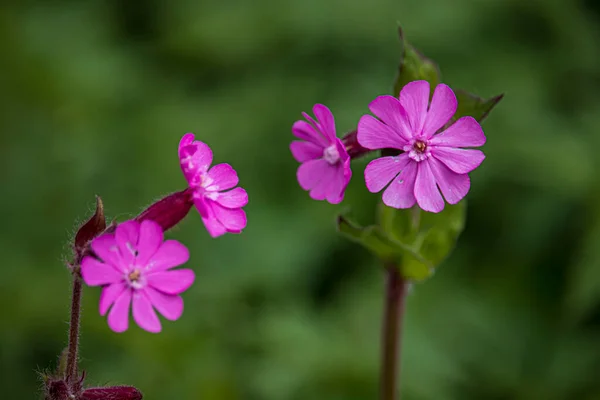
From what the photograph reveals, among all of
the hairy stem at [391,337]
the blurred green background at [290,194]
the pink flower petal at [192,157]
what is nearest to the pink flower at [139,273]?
the pink flower petal at [192,157]

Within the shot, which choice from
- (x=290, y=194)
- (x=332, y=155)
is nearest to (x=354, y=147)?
(x=332, y=155)

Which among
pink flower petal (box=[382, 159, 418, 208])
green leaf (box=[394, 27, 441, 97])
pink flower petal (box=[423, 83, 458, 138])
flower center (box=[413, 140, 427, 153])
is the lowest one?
pink flower petal (box=[382, 159, 418, 208])

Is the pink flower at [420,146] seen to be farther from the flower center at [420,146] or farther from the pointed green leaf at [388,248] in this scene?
the pointed green leaf at [388,248]

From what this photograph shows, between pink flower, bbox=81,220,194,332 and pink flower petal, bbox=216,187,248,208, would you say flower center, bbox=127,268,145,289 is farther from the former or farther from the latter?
pink flower petal, bbox=216,187,248,208

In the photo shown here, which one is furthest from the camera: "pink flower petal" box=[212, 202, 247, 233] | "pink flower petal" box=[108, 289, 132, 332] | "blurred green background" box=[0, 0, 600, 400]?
"blurred green background" box=[0, 0, 600, 400]

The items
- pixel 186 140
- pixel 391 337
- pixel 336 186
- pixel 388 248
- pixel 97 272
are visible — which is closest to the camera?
pixel 97 272

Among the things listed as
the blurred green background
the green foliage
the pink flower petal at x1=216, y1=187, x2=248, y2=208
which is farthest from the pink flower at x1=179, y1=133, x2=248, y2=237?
the blurred green background

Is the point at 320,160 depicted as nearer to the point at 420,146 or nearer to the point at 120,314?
the point at 420,146
